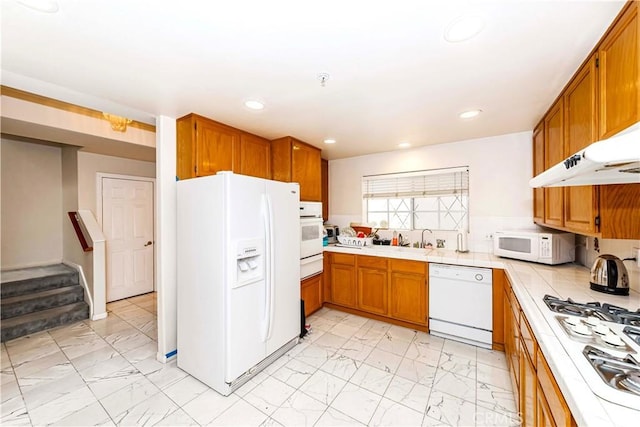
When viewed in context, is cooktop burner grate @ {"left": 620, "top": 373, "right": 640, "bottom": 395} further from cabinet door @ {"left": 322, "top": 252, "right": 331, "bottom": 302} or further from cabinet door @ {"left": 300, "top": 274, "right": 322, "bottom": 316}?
cabinet door @ {"left": 322, "top": 252, "right": 331, "bottom": 302}

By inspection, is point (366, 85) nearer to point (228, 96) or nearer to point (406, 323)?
point (228, 96)

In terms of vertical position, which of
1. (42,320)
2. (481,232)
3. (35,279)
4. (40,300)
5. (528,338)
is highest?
(481,232)

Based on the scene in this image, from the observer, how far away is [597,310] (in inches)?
52.1

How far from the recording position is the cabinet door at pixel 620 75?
3.50 feet

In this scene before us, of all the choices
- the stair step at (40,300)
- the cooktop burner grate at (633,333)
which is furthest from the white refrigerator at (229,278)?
the stair step at (40,300)

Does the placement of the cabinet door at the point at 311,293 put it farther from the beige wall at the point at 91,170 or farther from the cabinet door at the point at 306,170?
Answer: the beige wall at the point at 91,170

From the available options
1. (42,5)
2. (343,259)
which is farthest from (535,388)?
(42,5)

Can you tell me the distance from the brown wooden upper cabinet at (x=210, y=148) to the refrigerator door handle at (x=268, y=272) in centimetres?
73

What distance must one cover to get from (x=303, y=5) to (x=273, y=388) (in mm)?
2482

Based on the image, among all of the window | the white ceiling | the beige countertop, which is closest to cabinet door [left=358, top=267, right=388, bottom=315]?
the beige countertop

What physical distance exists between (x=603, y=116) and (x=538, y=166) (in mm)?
1451

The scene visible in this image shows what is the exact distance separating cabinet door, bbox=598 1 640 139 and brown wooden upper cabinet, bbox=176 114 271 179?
2751 mm

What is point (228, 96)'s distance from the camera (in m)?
1.99

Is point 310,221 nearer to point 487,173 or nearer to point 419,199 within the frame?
point 419,199
